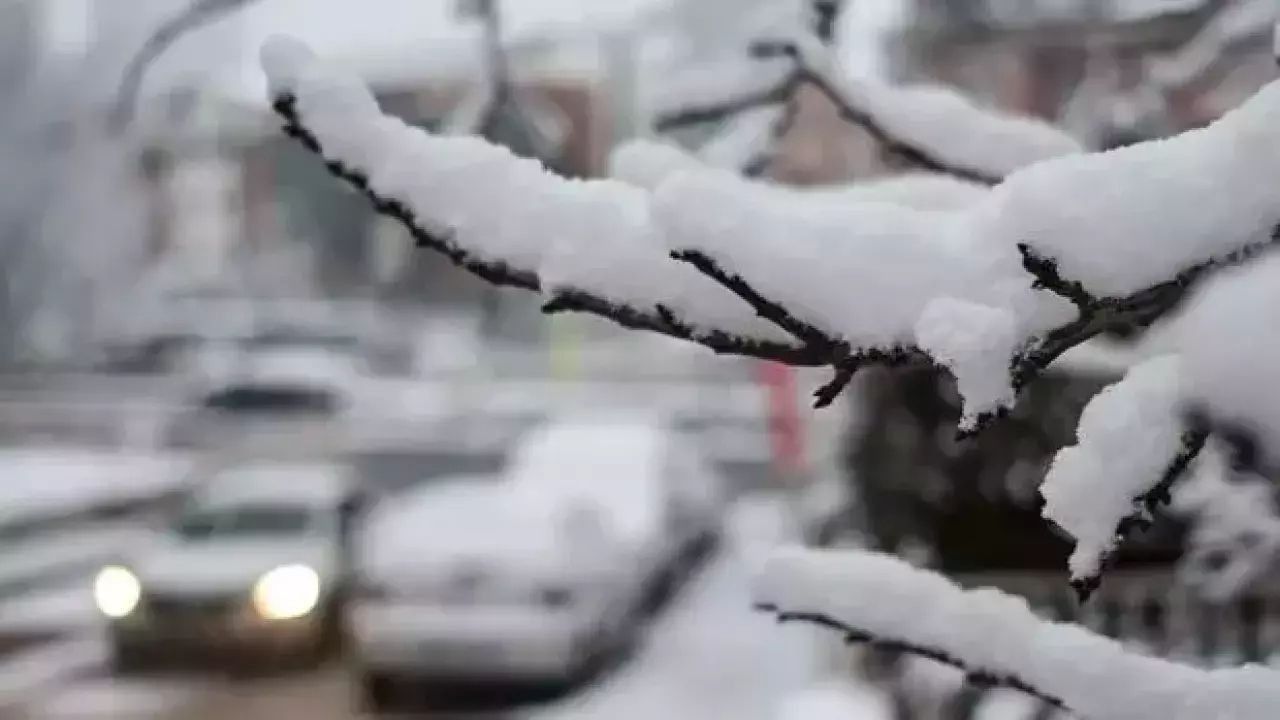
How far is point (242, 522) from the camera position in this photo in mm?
8898

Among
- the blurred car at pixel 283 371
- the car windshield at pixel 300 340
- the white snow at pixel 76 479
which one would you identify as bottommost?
the white snow at pixel 76 479

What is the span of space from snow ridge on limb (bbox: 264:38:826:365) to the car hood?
7.63 metres

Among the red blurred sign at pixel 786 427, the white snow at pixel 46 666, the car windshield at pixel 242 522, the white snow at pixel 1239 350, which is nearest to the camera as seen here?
the white snow at pixel 1239 350

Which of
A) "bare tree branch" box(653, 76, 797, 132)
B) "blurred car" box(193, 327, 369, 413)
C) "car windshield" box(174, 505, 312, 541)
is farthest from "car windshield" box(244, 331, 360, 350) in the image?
"bare tree branch" box(653, 76, 797, 132)

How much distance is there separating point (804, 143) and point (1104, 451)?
269 cm

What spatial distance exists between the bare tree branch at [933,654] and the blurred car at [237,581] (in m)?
7.43

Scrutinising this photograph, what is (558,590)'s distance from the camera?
25.1 feet

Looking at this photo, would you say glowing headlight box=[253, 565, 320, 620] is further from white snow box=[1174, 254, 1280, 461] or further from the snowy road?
white snow box=[1174, 254, 1280, 461]

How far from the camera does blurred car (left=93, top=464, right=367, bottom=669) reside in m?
8.16

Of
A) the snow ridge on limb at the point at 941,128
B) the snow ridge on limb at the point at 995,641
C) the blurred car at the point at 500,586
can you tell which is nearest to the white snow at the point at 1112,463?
the snow ridge on limb at the point at 995,641

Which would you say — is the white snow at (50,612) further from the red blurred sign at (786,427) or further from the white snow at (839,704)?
the red blurred sign at (786,427)

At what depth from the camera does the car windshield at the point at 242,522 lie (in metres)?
8.80

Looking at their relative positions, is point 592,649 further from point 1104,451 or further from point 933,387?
point 1104,451

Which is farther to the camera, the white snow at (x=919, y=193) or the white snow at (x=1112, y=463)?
the white snow at (x=919, y=193)
